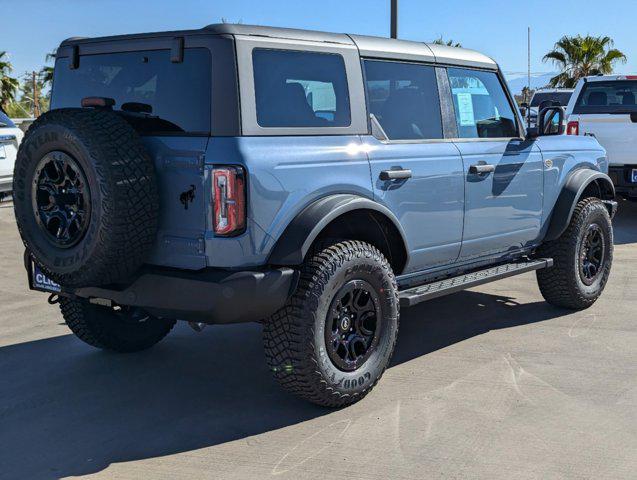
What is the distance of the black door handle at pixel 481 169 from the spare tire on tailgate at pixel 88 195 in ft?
6.98

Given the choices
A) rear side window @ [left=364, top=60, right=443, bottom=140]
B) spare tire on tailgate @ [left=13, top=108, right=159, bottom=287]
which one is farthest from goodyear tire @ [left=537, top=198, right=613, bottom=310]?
spare tire on tailgate @ [left=13, top=108, right=159, bottom=287]

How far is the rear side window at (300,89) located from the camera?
12.4 feet

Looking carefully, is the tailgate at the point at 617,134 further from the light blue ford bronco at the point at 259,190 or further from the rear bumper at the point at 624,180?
the light blue ford bronco at the point at 259,190

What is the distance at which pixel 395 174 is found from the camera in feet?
14.1

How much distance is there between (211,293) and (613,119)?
8.22 metres

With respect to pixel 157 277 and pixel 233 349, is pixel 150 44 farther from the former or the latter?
pixel 233 349

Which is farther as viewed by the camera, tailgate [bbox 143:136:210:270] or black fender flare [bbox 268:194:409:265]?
black fender flare [bbox 268:194:409:265]

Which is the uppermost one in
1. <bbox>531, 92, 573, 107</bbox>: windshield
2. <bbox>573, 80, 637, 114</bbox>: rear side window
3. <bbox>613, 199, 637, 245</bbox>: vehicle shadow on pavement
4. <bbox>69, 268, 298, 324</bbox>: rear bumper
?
<bbox>531, 92, 573, 107</bbox>: windshield

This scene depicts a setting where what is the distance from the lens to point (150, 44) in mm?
3924

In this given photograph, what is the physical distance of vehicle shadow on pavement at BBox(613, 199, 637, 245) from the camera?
937 centimetres

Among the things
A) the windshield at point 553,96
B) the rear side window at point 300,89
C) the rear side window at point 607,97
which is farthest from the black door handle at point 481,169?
the windshield at point 553,96

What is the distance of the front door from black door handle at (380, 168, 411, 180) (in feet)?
2.03

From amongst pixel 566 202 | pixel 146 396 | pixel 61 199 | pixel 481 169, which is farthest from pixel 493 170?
pixel 61 199

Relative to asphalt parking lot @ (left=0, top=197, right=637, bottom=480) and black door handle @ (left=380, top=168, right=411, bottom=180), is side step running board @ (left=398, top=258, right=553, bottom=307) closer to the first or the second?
asphalt parking lot @ (left=0, top=197, right=637, bottom=480)
